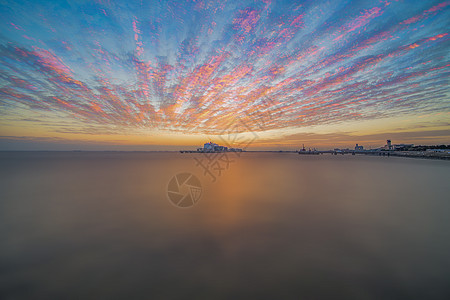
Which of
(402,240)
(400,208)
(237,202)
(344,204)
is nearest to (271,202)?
(237,202)

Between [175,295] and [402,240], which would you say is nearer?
[175,295]

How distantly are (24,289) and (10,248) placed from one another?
13.6 feet

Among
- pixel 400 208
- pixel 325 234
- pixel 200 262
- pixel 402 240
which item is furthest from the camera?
pixel 400 208

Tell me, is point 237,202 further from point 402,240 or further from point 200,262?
point 402,240

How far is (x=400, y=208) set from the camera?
13.3 meters

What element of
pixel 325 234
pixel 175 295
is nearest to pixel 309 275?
pixel 325 234

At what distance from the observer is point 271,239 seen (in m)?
8.79

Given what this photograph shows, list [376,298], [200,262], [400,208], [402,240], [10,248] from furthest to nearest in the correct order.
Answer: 1. [400,208]
2. [402,240]
3. [10,248]
4. [200,262]
5. [376,298]

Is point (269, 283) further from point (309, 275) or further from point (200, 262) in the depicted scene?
point (200, 262)

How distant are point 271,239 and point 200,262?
3901 mm

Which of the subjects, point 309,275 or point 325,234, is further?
point 325,234

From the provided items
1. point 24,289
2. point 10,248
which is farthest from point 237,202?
point 10,248

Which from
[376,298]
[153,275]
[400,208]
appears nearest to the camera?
[376,298]

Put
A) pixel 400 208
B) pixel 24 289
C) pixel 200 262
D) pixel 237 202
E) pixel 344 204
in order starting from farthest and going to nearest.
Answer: pixel 237 202, pixel 344 204, pixel 400 208, pixel 200 262, pixel 24 289
